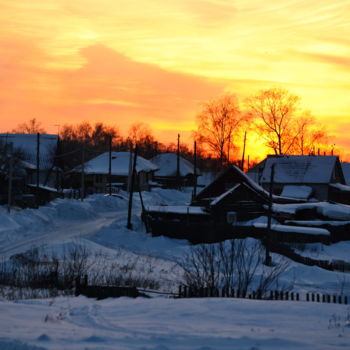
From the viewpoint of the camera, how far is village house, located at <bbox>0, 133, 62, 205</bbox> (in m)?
48.0

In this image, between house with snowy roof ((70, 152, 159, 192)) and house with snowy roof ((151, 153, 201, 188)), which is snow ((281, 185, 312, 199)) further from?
house with snowy roof ((151, 153, 201, 188))

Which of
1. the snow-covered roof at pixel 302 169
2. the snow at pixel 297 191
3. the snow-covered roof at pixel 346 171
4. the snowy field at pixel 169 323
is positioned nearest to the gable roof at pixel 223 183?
the snow at pixel 297 191

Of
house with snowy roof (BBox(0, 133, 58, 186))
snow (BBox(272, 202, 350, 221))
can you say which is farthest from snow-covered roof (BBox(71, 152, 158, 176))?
snow (BBox(272, 202, 350, 221))

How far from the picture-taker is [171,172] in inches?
3253

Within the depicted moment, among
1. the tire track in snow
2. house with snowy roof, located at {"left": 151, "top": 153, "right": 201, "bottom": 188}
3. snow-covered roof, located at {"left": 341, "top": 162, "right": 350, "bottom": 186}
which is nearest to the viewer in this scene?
the tire track in snow

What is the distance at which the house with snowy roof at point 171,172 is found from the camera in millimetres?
81812

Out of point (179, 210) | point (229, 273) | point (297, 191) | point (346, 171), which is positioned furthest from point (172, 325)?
point (346, 171)

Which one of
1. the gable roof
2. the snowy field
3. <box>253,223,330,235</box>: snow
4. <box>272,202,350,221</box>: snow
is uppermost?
the gable roof

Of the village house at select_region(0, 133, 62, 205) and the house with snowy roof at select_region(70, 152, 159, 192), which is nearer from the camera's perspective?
the village house at select_region(0, 133, 62, 205)

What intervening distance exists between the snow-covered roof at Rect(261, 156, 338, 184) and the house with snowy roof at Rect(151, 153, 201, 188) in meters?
27.1

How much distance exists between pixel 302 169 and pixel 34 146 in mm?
25805

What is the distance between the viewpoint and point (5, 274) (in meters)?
18.8

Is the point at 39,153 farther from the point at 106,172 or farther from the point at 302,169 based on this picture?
the point at 302,169

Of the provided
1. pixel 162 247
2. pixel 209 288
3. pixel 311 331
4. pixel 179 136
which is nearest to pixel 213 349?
pixel 311 331
